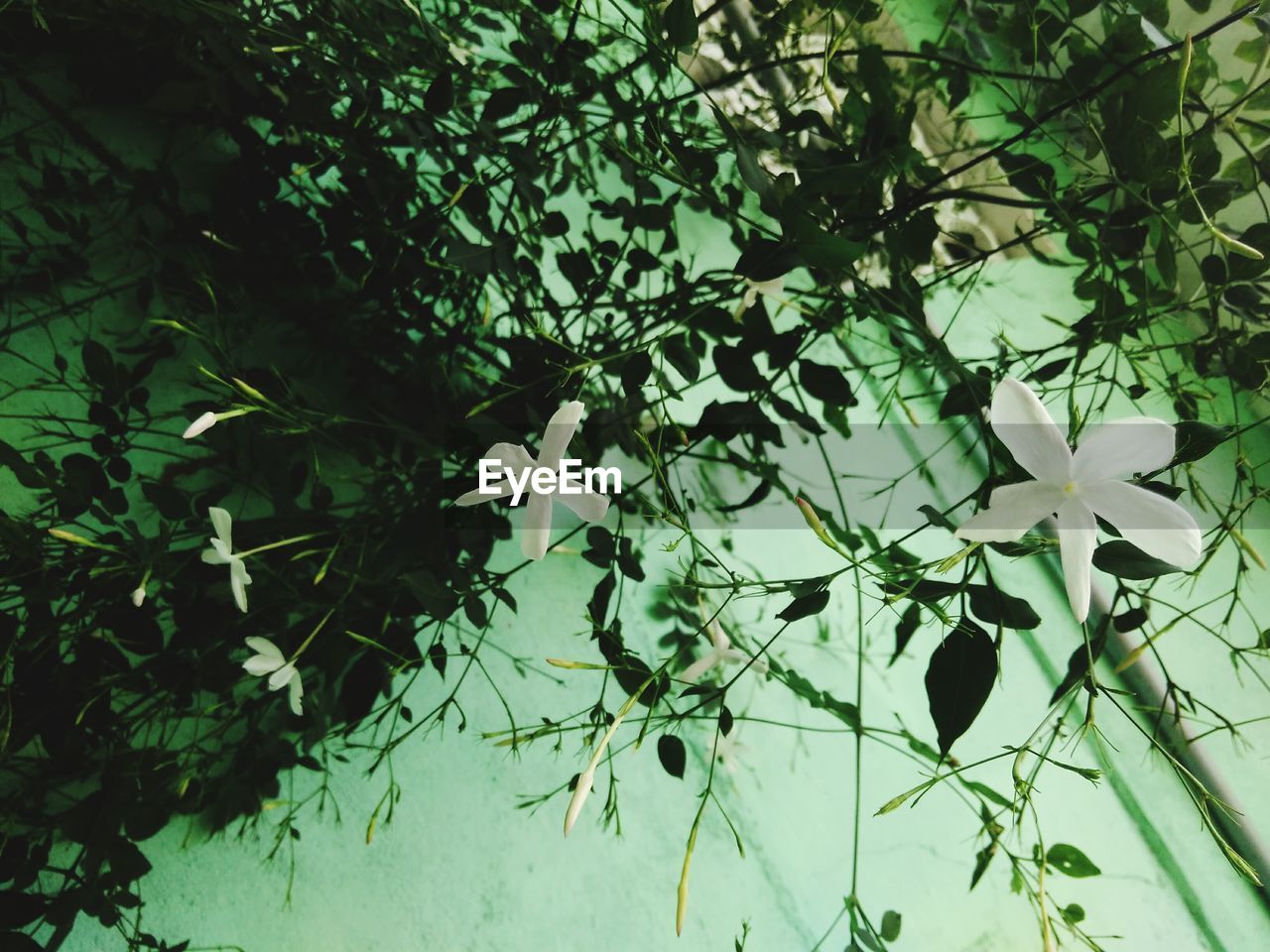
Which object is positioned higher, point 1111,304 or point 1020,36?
point 1020,36

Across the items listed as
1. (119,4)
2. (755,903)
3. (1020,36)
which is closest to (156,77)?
(119,4)

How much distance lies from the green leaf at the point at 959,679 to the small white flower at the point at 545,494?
25 centimetres

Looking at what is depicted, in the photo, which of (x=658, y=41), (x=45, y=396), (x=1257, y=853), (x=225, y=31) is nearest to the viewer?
(x=658, y=41)

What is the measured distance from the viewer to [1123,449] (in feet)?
1.45

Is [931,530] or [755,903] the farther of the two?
[931,530]

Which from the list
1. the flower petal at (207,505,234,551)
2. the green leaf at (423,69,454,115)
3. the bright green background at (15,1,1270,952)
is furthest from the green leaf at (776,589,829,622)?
the green leaf at (423,69,454,115)

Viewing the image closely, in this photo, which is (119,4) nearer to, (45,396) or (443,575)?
(45,396)

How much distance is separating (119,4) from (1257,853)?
1801mm

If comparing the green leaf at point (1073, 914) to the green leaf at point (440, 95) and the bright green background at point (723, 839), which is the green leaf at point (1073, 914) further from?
the green leaf at point (440, 95)

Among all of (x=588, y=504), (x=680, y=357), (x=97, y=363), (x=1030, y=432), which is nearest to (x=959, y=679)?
(x=1030, y=432)

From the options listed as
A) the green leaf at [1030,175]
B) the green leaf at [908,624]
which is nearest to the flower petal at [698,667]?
the green leaf at [908,624]

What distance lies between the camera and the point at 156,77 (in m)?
1.02

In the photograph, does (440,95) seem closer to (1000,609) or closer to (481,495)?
(481,495)

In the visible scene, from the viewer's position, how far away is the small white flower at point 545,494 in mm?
534
